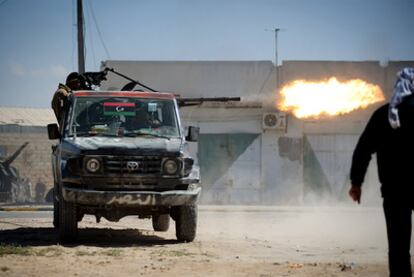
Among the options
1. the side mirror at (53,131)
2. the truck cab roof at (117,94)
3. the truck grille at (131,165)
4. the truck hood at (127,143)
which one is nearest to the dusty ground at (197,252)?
the truck grille at (131,165)

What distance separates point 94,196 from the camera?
1010 cm

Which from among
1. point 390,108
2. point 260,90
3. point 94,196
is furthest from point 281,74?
point 390,108

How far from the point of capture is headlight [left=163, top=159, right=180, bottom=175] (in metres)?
10.4

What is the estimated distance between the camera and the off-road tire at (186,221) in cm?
1076

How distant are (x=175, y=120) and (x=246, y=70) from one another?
19416mm

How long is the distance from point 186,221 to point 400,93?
542cm

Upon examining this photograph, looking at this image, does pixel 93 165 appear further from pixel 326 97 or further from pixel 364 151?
pixel 326 97

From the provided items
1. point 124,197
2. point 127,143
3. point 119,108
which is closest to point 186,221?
point 124,197

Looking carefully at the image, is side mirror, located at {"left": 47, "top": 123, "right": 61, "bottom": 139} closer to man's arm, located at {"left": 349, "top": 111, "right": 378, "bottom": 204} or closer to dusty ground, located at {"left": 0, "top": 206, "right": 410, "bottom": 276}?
dusty ground, located at {"left": 0, "top": 206, "right": 410, "bottom": 276}

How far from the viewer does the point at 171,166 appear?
34.1 ft

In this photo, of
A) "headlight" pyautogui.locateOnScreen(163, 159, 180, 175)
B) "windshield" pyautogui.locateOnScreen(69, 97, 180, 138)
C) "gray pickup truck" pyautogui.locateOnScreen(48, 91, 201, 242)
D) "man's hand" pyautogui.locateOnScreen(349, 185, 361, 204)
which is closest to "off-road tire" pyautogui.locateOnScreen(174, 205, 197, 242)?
"gray pickup truck" pyautogui.locateOnScreen(48, 91, 201, 242)

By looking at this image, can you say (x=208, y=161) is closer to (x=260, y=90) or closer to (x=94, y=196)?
(x=260, y=90)

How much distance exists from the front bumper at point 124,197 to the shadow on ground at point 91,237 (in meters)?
0.68

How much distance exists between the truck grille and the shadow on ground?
3.50 ft
